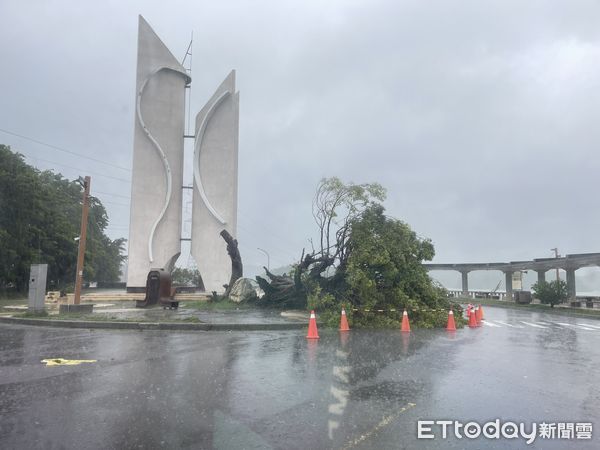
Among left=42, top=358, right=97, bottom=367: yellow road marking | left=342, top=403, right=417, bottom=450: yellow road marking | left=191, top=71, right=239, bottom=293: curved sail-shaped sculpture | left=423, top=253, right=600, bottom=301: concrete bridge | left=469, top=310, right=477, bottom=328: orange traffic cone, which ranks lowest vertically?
left=342, top=403, right=417, bottom=450: yellow road marking

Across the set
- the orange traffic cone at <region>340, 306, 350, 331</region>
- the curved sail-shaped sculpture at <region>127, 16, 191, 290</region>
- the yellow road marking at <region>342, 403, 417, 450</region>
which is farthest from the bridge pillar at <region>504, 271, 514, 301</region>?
the yellow road marking at <region>342, 403, 417, 450</region>

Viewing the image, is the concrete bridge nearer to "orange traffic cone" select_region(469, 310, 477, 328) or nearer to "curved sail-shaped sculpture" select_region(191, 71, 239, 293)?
"orange traffic cone" select_region(469, 310, 477, 328)

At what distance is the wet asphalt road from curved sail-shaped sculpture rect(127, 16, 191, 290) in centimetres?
3057

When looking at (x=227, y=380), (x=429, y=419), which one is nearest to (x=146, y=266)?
(x=227, y=380)

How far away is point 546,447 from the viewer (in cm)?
462

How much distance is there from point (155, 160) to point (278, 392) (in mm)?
38799

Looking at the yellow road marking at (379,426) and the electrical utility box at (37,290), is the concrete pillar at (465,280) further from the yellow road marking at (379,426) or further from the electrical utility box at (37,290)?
the yellow road marking at (379,426)

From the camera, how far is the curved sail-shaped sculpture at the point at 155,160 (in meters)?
41.1

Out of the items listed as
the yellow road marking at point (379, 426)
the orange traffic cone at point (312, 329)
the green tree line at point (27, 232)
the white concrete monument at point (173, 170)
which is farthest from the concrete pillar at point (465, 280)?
the yellow road marking at point (379, 426)

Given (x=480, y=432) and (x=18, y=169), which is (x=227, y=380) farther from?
(x=18, y=169)

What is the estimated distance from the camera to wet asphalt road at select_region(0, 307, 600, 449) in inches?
187

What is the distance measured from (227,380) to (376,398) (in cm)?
234

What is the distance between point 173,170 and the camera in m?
43.2

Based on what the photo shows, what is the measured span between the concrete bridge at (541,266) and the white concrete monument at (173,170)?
19941mm
